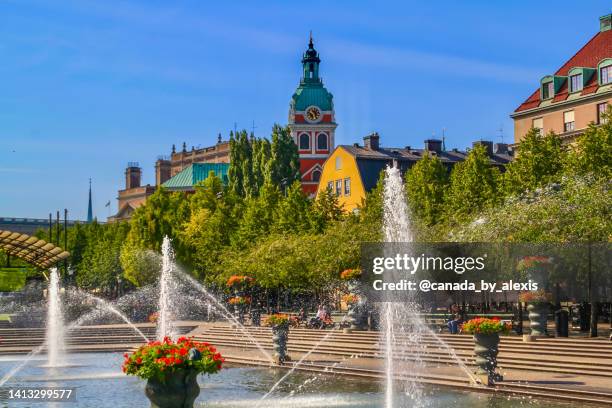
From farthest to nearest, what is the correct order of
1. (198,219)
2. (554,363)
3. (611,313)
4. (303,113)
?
(303,113), (198,219), (611,313), (554,363)

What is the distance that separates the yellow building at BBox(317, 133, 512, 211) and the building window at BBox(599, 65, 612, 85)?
22785mm

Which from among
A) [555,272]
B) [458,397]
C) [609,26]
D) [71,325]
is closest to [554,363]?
[458,397]

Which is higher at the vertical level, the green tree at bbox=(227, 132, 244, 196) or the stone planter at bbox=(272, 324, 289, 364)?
the green tree at bbox=(227, 132, 244, 196)

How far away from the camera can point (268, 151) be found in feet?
346

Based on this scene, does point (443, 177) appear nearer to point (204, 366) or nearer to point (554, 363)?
point (554, 363)

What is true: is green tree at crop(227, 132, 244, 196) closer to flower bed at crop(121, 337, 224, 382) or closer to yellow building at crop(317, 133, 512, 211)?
yellow building at crop(317, 133, 512, 211)

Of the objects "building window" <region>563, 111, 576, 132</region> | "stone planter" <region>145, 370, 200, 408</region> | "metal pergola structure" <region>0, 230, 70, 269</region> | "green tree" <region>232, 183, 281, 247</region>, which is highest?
"building window" <region>563, 111, 576, 132</region>

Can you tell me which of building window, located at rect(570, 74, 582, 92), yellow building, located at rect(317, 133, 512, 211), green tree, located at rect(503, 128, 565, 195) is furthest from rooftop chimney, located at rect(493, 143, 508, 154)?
green tree, located at rect(503, 128, 565, 195)

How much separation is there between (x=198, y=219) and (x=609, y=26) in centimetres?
3518

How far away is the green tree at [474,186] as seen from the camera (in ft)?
195

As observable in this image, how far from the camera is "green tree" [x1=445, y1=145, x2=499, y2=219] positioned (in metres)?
59.5

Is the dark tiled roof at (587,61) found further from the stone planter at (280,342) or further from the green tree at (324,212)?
the stone planter at (280,342)

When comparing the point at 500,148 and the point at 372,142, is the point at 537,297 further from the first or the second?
the point at 500,148

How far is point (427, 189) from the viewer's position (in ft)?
215
